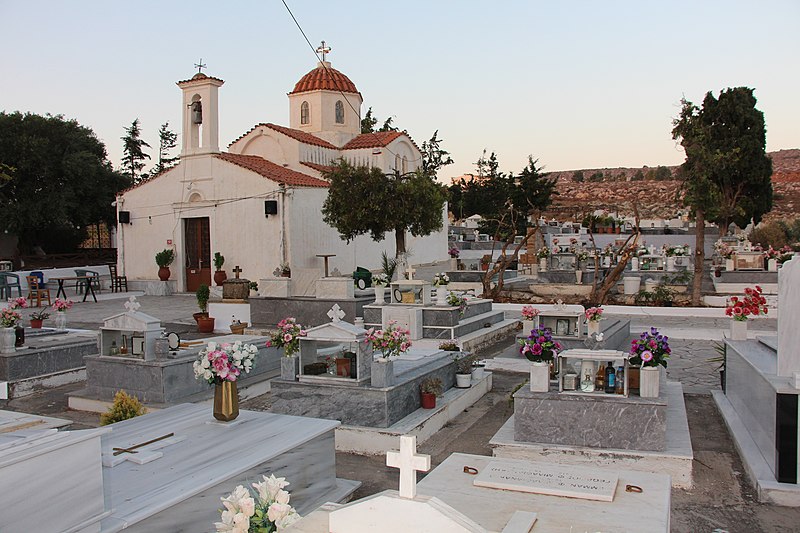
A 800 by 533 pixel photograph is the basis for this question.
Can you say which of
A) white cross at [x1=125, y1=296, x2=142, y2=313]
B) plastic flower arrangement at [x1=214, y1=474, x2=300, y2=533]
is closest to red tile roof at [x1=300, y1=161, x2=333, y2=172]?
white cross at [x1=125, y1=296, x2=142, y2=313]

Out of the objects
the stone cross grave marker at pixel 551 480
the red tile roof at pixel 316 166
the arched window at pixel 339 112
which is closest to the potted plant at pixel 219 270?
the red tile roof at pixel 316 166

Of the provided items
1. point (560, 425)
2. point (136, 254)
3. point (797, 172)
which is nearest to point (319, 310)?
point (560, 425)

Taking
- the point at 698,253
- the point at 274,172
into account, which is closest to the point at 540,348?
the point at 698,253

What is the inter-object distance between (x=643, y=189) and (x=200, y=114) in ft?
206

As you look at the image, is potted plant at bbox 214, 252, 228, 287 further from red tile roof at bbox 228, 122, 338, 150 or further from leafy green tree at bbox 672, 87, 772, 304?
leafy green tree at bbox 672, 87, 772, 304

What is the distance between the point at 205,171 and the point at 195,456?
2159 cm

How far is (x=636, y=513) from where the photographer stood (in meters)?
4.30

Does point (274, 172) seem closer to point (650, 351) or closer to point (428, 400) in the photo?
point (428, 400)

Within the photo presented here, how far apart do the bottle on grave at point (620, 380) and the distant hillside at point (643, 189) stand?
51.2m

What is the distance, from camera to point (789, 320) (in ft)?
22.4

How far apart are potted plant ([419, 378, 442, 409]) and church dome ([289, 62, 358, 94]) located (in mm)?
23833

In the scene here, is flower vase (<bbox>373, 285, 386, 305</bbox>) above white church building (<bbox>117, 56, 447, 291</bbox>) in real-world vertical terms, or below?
below

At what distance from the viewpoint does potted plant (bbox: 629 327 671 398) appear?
697cm

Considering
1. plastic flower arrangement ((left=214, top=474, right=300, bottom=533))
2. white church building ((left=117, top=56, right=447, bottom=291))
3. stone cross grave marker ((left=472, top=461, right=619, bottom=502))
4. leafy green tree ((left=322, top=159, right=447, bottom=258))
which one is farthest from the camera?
white church building ((left=117, top=56, right=447, bottom=291))
